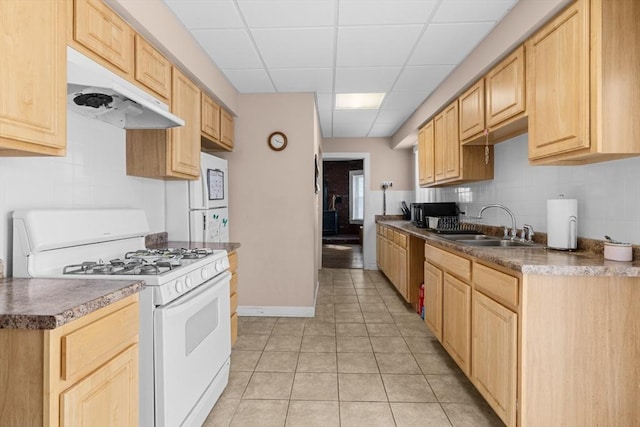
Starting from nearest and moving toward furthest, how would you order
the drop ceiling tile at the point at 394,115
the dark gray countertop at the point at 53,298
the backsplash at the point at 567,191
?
the dark gray countertop at the point at 53,298
the backsplash at the point at 567,191
the drop ceiling tile at the point at 394,115

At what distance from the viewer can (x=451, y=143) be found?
345cm

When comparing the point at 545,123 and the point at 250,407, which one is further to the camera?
the point at 250,407

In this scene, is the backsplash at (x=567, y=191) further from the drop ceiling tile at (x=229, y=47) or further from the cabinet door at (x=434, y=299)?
the drop ceiling tile at (x=229, y=47)

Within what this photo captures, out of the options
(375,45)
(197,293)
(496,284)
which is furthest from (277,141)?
(496,284)

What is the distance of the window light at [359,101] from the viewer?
4.04 metres

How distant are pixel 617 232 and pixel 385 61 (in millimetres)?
2059

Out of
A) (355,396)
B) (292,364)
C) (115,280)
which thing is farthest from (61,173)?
(355,396)

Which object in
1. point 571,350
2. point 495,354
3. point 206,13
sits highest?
point 206,13

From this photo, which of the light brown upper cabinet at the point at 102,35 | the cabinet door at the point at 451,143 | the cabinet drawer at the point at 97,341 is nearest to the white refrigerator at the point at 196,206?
the light brown upper cabinet at the point at 102,35

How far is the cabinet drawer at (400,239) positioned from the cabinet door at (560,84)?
85.0 inches

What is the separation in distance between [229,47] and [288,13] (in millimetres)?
690

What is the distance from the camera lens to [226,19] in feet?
7.67

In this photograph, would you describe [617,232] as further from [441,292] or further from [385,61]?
[385,61]

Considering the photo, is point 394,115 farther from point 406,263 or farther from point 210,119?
point 210,119
